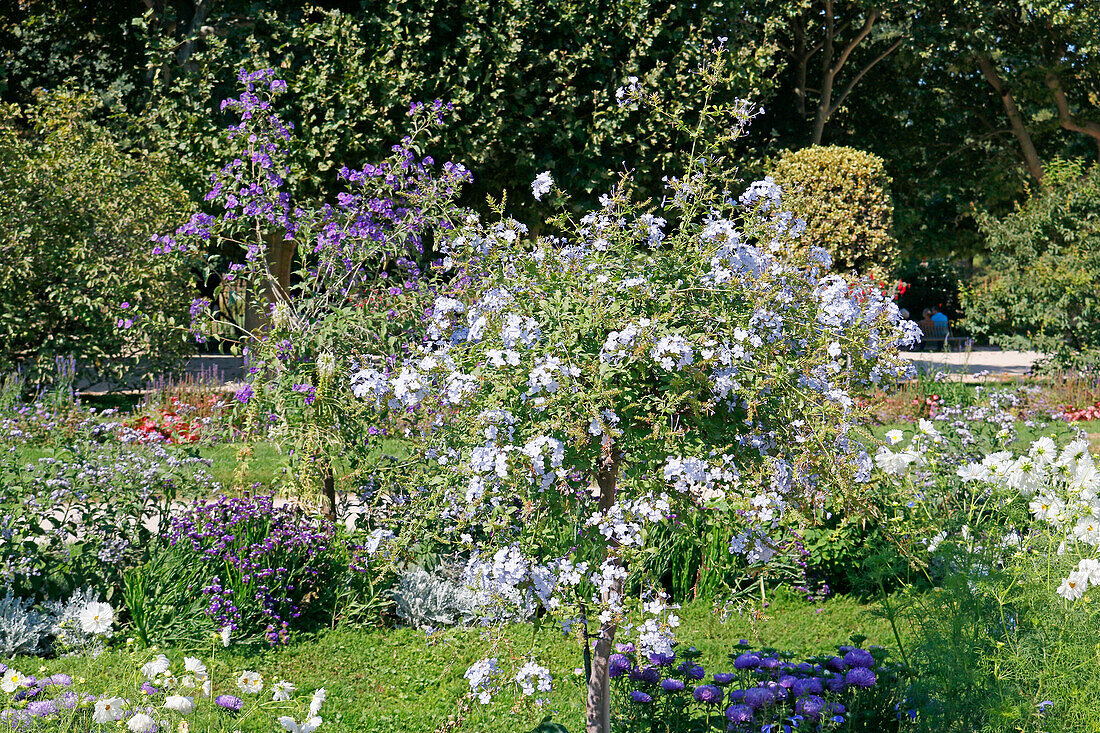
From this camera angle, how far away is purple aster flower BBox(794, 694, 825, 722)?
9.70 ft

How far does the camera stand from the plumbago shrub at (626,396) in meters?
2.49

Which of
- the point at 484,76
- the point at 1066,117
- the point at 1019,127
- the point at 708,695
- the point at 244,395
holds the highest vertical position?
the point at 1066,117

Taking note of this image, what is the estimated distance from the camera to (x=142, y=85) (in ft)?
49.3

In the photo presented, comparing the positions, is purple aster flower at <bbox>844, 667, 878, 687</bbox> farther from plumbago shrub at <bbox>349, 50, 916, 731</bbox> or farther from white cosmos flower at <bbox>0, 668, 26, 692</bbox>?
white cosmos flower at <bbox>0, 668, 26, 692</bbox>

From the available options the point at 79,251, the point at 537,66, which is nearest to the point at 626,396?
the point at 79,251

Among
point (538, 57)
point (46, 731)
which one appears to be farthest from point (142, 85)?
point (46, 731)

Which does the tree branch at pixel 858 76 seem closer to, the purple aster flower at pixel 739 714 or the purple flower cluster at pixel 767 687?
the purple flower cluster at pixel 767 687

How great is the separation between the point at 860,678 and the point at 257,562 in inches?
101

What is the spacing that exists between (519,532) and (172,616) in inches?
78.2

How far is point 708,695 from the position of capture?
3.11 meters

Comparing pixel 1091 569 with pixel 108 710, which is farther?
pixel 1091 569

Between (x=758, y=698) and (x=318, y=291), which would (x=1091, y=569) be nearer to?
(x=758, y=698)

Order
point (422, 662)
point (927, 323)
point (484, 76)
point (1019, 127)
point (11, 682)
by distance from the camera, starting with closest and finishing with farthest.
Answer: point (11, 682) < point (422, 662) < point (484, 76) < point (1019, 127) < point (927, 323)

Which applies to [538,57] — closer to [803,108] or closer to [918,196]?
[803,108]
